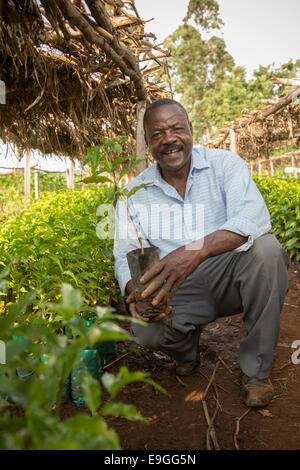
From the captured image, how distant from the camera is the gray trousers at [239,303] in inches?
69.3

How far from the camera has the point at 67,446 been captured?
49cm

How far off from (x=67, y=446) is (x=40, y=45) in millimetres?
3225

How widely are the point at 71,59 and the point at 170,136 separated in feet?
5.58

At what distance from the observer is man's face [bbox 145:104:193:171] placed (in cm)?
214

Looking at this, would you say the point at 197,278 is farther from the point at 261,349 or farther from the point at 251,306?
the point at 261,349

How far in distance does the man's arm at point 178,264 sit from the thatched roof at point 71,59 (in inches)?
71.9

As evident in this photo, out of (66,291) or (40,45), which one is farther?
(40,45)

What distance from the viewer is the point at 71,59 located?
3203 millimetres

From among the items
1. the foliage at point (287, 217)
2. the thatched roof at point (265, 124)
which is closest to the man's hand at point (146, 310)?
the foliage at point (287, 217)

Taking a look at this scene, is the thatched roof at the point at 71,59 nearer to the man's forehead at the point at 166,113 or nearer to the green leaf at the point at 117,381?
the man's forehead at the point at 166,113

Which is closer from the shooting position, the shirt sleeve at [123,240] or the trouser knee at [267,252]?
the trouser knee at [267,252]

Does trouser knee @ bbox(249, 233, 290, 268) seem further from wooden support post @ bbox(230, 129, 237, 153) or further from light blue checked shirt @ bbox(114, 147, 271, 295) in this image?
wooden support post @ bbox(230, 129, 237, 153)
